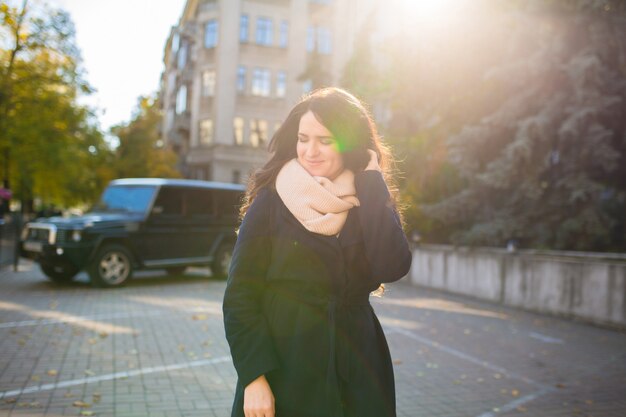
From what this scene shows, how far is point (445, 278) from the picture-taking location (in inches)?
591

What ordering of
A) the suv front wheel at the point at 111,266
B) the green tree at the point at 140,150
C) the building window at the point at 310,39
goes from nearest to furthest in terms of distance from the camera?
the suv front wheel at the point at 111,266
the green tree at the point at 140,150
the building window at the point at 310,39

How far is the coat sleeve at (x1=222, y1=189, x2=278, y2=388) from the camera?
7.00ft

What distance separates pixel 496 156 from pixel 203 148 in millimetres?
26654

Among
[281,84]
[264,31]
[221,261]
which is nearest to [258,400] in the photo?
[221,261]

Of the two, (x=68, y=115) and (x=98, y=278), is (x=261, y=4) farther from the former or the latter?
(x=98, y=278)

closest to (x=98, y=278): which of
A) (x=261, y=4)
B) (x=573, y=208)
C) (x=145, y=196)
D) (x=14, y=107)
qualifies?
(x=145, y=196)

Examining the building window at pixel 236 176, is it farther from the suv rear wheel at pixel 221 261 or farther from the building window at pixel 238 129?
the suv rear wheel at pixel 221 261

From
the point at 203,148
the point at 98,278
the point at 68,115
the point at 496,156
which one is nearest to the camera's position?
the point at 98,278

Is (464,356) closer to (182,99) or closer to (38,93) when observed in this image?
(38,93)

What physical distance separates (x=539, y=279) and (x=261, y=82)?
29.5 meters

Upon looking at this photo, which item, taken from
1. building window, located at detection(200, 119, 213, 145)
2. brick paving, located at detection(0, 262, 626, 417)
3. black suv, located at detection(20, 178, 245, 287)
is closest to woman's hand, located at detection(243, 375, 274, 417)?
brick paving, located at detection(0, 262, 626, 417)

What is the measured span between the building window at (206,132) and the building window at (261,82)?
3.53m

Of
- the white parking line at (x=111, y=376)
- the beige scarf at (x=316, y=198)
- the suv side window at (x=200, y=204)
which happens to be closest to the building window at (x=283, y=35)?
the suv side window at (x=200, y=204)

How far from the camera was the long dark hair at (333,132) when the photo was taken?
94.1 inches
